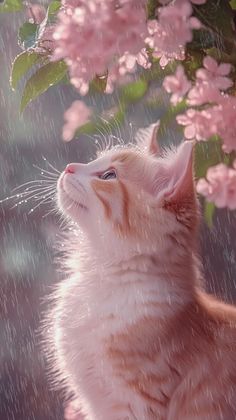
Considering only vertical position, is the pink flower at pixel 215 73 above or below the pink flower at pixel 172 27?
below

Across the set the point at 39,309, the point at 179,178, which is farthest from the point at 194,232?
the point at 39,309

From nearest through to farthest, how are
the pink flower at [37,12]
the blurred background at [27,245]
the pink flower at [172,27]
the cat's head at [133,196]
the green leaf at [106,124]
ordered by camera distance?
the pink flower at [172,27] < the cat's head at [133,196] < the pink flower at [37,12] < the green leaf at [106,124] < the blurred background at [27,245]

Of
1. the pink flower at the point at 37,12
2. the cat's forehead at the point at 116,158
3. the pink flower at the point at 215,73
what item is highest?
the pink flower at the point at 37,12

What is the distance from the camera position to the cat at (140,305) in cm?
78

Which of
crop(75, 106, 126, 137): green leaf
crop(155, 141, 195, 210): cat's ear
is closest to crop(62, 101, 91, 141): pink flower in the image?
crop(75, 106, 126, 137): green leaf

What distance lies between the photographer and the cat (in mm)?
775

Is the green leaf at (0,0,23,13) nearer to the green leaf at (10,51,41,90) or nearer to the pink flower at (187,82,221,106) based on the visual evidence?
the green leaf at (10,51,41,90)

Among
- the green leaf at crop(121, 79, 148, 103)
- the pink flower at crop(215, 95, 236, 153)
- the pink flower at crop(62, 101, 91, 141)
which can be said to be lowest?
the pink flower at crop(215, 95, 236, 153)

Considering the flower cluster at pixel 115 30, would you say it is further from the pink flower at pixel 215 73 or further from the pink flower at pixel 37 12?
the pink flower at pixel 37 12

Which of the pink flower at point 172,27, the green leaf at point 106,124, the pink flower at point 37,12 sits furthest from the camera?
the green leaf at point 106,124

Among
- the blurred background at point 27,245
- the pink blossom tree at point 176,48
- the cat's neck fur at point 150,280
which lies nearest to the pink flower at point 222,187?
the pink blossom tree at point 176,48

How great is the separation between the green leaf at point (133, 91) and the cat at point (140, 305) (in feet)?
0.31

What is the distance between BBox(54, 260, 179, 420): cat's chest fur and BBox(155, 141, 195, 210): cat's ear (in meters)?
0.08

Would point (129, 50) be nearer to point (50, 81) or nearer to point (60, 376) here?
point (50, 81)
